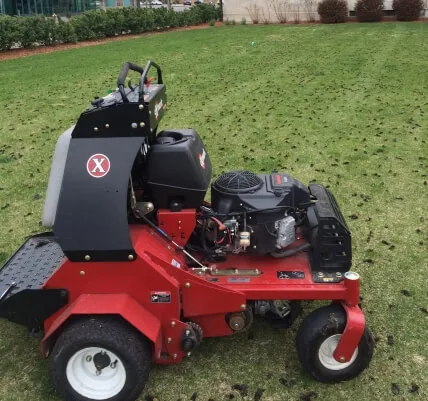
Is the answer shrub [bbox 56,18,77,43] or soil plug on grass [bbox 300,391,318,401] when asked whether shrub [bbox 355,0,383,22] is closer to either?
shrub [bbox 56,18,77,43]

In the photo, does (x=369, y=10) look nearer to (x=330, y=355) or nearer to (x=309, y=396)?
(x=330, y=355)

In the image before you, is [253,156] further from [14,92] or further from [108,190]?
[14,92]

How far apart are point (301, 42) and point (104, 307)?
1554cm

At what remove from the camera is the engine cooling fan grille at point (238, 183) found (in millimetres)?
3123

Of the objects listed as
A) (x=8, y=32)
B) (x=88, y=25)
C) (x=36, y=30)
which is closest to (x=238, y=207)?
(x=8, y=32)

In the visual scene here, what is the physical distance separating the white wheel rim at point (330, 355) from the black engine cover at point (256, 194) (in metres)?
0.76

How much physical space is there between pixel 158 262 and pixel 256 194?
2.38 ft

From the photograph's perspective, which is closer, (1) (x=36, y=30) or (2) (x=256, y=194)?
(2) (x=256, y=194)

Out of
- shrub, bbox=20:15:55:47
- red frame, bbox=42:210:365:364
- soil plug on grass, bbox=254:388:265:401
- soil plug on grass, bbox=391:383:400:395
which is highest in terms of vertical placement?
shrub, bbox=20:15:55:47

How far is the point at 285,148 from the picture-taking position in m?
6.84

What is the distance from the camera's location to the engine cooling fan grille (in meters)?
3.12

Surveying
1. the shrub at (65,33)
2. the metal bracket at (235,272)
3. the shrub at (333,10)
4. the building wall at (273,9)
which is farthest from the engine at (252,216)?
the building wall at (273,9)

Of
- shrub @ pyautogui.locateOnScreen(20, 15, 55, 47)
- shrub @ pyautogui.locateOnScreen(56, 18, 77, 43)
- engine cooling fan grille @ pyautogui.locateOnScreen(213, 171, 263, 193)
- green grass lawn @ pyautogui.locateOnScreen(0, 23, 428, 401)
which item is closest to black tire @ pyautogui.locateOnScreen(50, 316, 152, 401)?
green grass lawn @ pyautogui.locateOnScreen(0, 23, 428, 401)

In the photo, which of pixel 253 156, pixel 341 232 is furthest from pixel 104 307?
pixel 253 156
